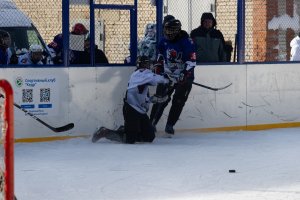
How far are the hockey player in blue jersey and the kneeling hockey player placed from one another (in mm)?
599

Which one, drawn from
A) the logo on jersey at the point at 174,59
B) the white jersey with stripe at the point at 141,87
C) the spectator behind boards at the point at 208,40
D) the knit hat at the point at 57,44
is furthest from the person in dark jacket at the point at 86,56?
the spectator behind boards at the point at 208,40

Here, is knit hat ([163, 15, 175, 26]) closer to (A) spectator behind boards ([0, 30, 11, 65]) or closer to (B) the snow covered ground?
(B) the snow covered ground

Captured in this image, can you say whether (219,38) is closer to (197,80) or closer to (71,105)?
(197,80)

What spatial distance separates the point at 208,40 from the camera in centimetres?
1313

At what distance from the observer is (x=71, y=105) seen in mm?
11922

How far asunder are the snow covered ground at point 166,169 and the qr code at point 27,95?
532mm

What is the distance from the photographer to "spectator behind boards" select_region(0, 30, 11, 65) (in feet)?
37.9

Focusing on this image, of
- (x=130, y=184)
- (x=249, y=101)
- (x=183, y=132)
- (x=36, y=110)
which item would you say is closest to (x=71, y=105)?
(x=36, y=110)

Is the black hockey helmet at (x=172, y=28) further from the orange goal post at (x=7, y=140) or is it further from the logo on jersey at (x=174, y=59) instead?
the orange goal post at (x=7, y=140)

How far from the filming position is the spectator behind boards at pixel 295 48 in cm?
1396

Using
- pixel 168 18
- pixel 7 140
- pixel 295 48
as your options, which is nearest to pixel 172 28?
pixel 168 18

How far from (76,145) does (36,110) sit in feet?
2.15

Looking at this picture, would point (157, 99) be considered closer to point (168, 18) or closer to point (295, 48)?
point (168, 18)

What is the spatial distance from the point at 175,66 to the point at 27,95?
1992 millimetres
